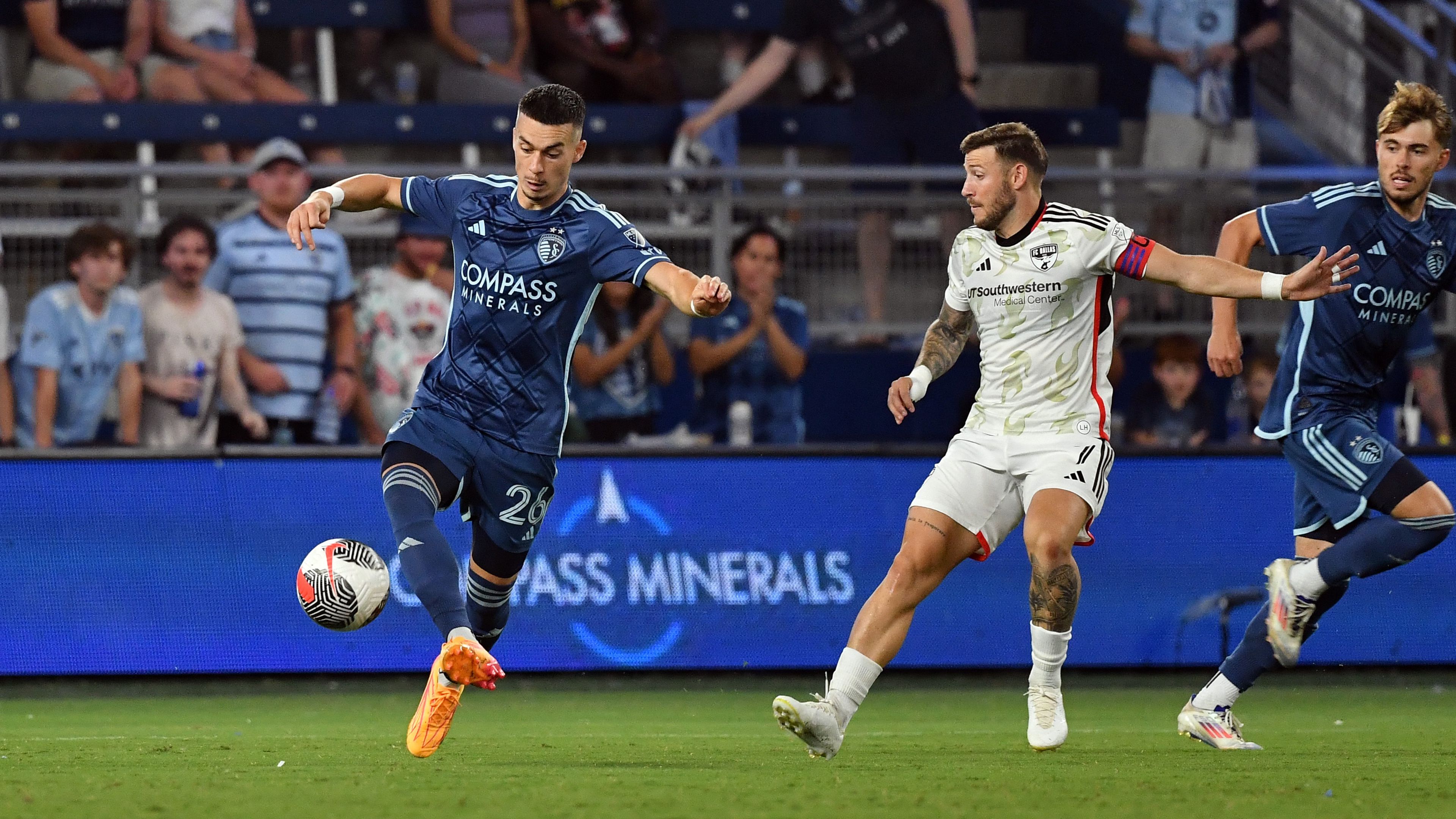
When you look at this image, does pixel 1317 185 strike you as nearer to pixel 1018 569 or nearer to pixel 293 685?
pixel 1018 569

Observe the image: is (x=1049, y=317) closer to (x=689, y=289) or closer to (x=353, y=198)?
(x=689, y=289)

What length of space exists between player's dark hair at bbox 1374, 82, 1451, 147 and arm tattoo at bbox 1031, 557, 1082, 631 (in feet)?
7.10

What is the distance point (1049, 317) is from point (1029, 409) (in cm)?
36

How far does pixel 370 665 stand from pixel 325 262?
2360 millimetres

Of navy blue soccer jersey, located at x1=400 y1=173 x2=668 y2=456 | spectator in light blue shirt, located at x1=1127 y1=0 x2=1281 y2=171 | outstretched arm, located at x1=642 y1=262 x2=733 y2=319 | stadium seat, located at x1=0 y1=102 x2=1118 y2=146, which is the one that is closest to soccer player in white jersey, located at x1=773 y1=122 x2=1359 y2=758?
outstretched arm, located at x1=642 y1=262 x2=733 y2=319

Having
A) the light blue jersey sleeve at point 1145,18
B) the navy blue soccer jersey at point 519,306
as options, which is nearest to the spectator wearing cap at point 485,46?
the light blue jersey sleeve at point 1145,18

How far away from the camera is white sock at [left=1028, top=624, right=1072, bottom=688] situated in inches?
270

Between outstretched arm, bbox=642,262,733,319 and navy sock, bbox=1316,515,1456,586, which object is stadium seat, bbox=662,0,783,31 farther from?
navy sock, bbox=1316,515,1456,586

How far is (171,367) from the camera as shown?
10.4 metres

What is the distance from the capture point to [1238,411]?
451 inches

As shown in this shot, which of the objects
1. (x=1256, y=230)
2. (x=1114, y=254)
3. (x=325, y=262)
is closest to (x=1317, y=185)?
(x=1256, y=230)

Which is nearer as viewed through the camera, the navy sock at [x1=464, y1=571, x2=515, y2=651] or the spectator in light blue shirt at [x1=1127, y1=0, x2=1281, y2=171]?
the navy sock at [x1=464, y1=571, x2=515, y2=651]

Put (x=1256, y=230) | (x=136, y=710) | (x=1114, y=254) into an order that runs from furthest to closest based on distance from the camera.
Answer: (x=136, y=710) < (x=1256, y=230) < (x=1114, y=254)

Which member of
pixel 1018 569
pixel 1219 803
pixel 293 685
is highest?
pixel 1219 803
